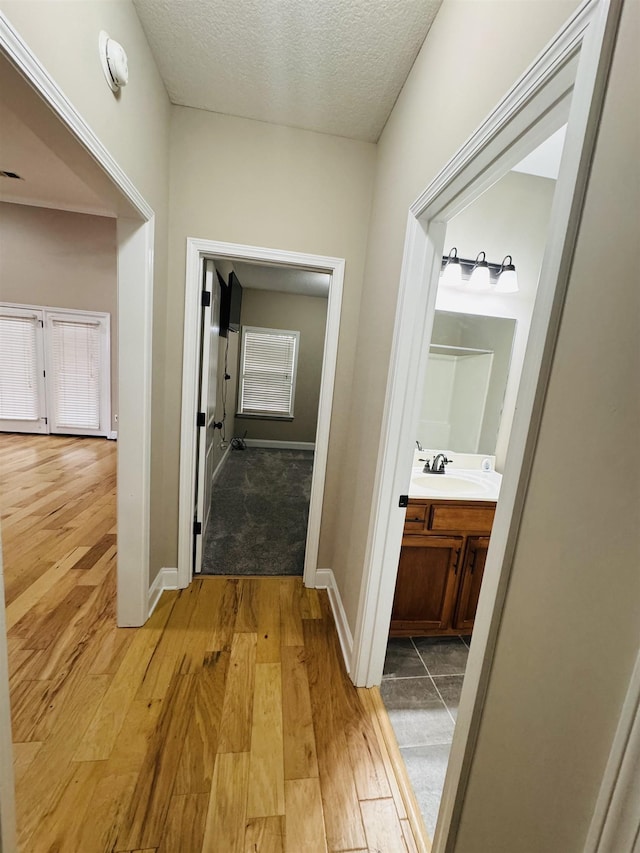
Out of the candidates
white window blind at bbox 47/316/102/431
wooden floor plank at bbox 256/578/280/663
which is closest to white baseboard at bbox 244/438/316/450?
white window blind at bbox 47/316/102/431

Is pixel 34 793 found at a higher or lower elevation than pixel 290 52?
lower

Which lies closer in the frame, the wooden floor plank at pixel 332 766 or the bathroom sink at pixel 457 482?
the wooden floor plank at pixel 332 766

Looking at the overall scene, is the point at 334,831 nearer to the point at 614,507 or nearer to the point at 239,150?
the point at 614,507

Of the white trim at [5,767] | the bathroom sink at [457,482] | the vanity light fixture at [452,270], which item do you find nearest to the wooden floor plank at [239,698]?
the white trim at [5,767]

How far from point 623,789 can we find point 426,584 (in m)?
1.40

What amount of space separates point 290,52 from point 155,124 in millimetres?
673

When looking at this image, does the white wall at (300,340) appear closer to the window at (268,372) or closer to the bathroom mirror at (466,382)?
the window at (268,372)

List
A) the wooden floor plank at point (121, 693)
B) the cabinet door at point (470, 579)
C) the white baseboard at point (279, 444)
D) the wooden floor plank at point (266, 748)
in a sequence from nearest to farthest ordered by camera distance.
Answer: the wooden floor plank at point (266, 748) < the wooden floor plank at point (121, 693) < the cabinet door at point (470, 579) < the white baseboard at point (279, 444)

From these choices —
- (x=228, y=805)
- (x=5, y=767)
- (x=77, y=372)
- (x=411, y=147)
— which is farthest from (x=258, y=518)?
(x=77, y=372)

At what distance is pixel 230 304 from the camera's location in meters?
3.61

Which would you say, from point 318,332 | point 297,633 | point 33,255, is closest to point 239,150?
point 297,633

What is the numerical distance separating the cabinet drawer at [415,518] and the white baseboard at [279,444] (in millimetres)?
4198

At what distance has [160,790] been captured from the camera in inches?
44.1

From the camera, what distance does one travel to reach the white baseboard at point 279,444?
229 inches
